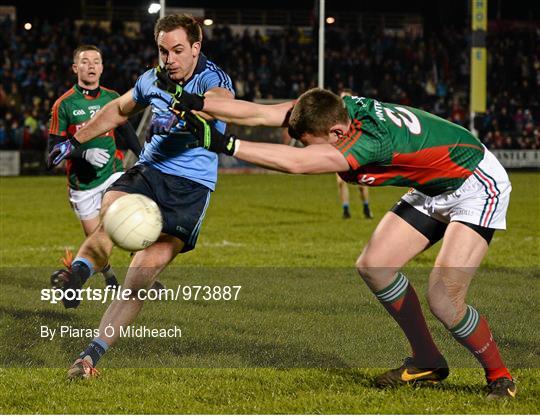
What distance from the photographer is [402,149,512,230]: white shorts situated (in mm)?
5508

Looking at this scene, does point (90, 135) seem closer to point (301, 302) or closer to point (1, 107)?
point (301, 302)

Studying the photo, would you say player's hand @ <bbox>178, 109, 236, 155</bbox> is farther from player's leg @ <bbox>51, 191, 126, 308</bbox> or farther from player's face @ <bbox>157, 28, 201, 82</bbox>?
player's leg @ <bbox>51, 191, 126, 308</bbox>

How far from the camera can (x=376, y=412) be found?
5055 mm

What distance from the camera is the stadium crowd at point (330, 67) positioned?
3412 cm

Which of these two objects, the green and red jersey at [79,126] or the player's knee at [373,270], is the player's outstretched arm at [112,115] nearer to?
the player's knee at [373,270]

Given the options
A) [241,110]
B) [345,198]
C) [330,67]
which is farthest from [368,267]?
[330,67]

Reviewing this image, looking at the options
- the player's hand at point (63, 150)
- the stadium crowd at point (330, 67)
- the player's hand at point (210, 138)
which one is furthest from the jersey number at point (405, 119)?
the stadium crowd at point (330, 67)

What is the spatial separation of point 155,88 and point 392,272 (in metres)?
1.89

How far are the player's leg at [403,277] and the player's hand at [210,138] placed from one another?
4.15ft

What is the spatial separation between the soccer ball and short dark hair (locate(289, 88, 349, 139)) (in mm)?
1150

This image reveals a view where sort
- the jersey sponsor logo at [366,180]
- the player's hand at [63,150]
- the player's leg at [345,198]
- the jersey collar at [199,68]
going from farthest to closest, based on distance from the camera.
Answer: the player's leg at [345,198], the player's hand at [63,150], the jersey collar at [199,68], the jersey sponsor logo at [366,180]

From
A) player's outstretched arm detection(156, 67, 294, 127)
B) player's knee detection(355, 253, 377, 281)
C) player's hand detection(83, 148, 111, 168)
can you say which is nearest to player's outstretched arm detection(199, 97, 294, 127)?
player's outstretched arm detection(156, 67, 294, 127)

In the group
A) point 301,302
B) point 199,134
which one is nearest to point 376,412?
point 199,134

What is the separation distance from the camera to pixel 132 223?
5.53m
